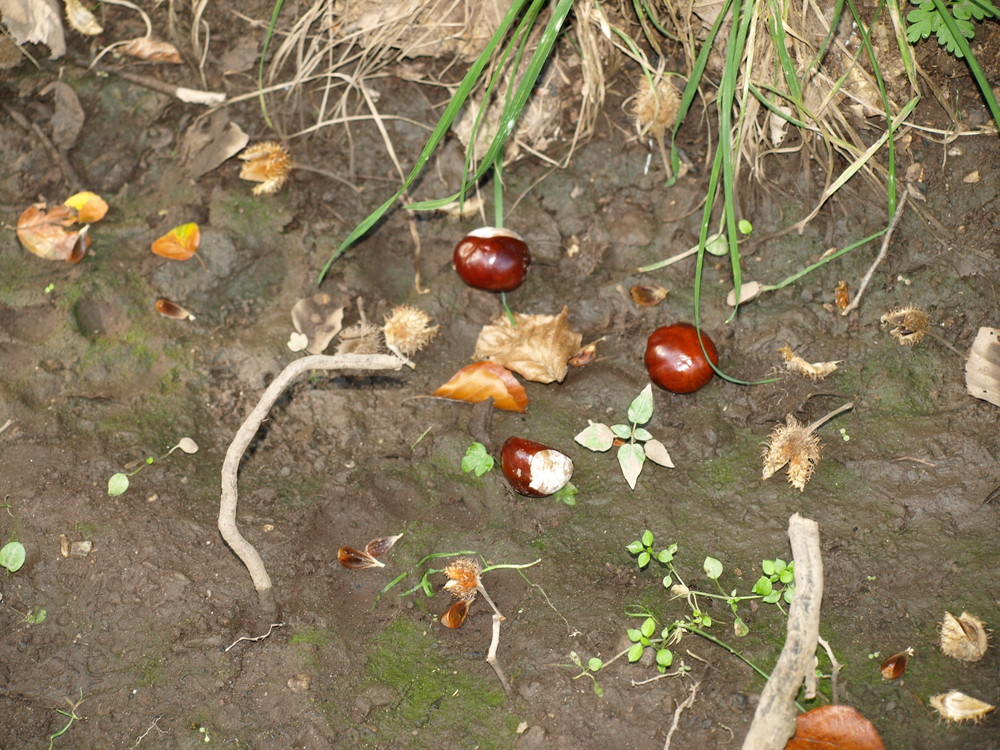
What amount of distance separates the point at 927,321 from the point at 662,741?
5.00 feet

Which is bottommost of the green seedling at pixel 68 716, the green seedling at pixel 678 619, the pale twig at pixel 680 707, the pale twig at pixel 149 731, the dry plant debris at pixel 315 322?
the green seedling at pixel 68 716

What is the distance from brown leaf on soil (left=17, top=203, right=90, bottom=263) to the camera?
2750mm

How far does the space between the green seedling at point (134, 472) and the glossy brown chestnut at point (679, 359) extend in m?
1.46

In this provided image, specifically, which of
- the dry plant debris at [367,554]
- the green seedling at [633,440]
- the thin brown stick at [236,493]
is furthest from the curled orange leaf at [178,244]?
the green seedling at [633,440]

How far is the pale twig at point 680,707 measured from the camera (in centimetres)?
192

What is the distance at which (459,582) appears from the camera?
221 cm

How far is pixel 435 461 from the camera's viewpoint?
97.7 inches

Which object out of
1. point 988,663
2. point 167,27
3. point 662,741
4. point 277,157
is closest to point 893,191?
point 988,663

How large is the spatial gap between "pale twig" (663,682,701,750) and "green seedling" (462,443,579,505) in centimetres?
62

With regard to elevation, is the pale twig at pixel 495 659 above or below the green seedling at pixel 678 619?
below

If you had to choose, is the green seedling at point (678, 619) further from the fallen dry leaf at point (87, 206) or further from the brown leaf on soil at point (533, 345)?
the fallen dry leaf at point (87, 206)

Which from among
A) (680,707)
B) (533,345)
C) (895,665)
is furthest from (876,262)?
(680,707)

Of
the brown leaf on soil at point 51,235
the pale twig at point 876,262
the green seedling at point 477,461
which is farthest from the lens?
the brown leaf on soil at point 51,235

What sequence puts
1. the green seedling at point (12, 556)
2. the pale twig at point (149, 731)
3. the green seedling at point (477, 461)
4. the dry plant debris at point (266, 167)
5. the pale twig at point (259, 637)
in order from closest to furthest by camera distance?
the pale twig at point (149, 731)
the pale twig at point (259, 637)
the green seedling at point (12, 556)
the green seedling at point (477, 461)
the dry plant debris at point (266, 167)
